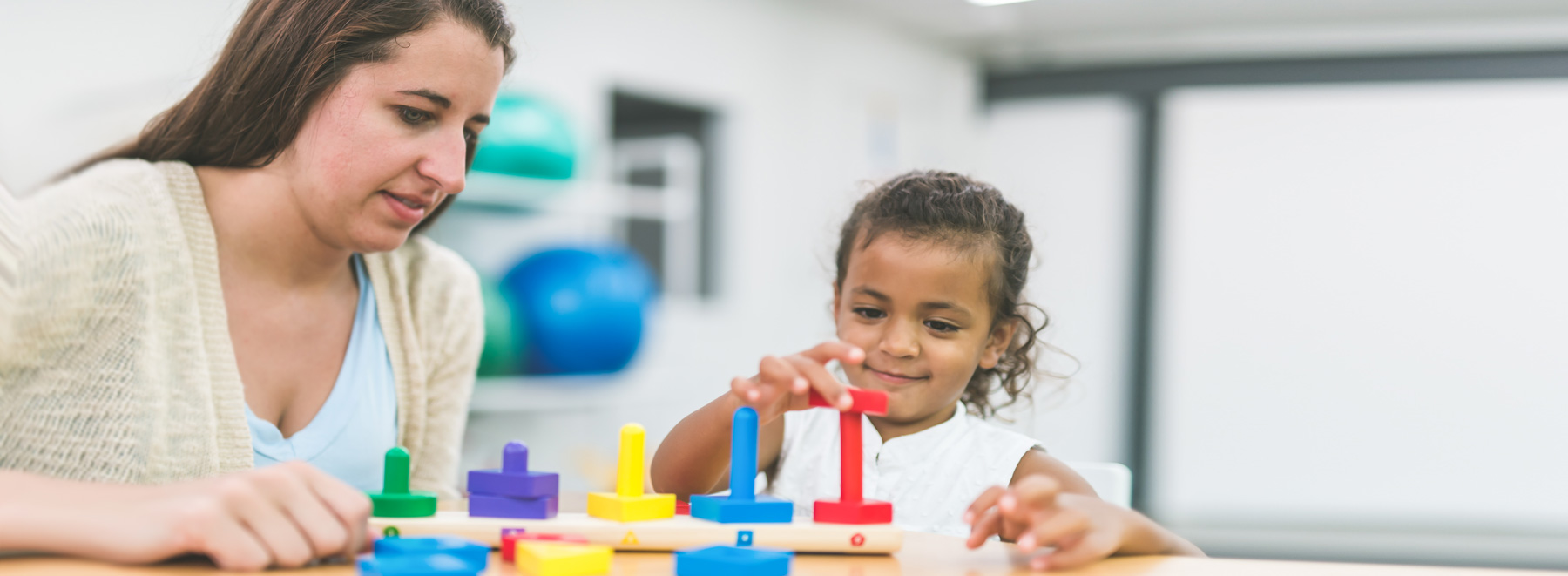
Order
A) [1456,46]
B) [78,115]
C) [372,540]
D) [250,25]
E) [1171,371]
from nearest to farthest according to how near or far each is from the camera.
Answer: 1. [372,540]
2. [250,25]
3. [78,115]
4. [1456,46]
5. [1171,371]

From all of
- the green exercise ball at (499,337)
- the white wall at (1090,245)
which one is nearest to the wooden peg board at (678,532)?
the green exercise ball at (499,337)

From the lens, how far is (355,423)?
1.16 meters

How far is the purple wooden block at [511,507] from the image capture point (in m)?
0.73

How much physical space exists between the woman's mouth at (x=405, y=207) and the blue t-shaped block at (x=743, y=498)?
0.50 m

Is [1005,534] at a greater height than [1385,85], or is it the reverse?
[1385,85]

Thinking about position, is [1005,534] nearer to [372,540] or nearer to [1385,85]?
[372,540]

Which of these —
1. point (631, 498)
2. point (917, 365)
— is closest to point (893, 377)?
point (917, 365)

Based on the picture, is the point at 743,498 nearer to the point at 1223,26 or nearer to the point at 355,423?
the point at 355,423

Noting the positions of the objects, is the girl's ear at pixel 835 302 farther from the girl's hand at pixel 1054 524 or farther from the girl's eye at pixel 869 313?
the girl's hand at pixel 1054 524

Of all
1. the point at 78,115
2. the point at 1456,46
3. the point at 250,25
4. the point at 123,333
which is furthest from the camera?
the point at 1456,46

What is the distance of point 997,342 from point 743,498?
1.74 ft

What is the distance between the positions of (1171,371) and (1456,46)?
165 cm

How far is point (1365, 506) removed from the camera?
4324 millimetres

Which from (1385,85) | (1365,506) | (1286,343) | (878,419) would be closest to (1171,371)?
(1286,343)
